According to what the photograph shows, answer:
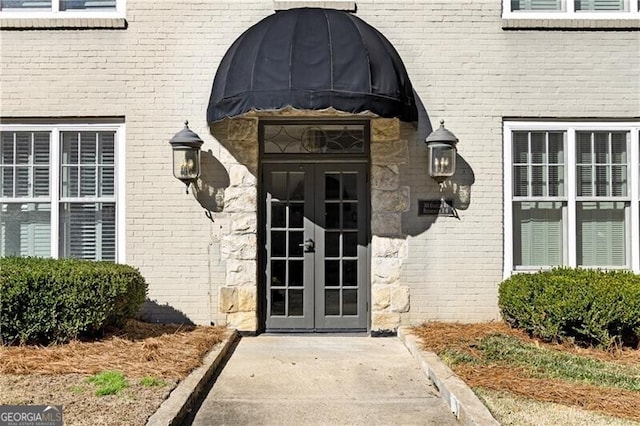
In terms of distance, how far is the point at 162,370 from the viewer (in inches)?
247

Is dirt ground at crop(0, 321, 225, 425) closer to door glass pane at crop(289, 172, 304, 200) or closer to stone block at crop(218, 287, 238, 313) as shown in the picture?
stone block at crop(218, 287, 238, 313)

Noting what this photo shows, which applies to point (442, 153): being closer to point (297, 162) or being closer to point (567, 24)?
point (297, 162)

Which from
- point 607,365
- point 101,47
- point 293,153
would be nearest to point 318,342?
point 293,153

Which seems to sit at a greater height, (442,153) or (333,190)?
(442,153)

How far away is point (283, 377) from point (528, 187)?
4.42 m

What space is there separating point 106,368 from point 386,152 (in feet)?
14.7

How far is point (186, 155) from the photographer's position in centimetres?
849

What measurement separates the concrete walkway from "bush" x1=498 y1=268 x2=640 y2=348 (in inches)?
62.6

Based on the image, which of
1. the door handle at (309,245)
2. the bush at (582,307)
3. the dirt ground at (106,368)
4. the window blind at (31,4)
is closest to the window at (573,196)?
the bush at (582,307)

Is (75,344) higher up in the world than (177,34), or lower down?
lower down

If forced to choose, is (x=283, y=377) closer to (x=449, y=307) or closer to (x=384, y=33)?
(x=449, y=307)

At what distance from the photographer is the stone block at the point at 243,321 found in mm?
8758

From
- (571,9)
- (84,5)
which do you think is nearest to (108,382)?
(84,5)
